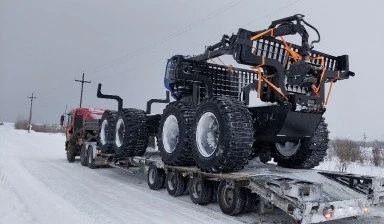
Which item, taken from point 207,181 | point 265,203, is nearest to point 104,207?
point 207,181

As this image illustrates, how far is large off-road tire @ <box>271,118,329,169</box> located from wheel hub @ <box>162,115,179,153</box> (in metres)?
2.06

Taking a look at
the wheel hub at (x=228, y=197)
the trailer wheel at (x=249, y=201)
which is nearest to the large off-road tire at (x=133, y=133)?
the wheel hub at (x=228, y=197)

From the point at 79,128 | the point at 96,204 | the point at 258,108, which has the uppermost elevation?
the point at 258,108

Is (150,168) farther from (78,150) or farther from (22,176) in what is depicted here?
(78,150)

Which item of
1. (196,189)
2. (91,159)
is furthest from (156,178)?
(91,159)

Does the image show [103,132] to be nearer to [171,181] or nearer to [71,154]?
[171,181]

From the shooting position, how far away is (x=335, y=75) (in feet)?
23.7

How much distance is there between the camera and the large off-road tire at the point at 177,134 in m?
7.62

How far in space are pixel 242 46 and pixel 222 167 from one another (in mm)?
1968

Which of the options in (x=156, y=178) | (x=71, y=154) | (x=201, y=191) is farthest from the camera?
(x=71, y=154)

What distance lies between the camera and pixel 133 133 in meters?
9.73

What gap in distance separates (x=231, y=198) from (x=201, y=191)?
876 millimetres

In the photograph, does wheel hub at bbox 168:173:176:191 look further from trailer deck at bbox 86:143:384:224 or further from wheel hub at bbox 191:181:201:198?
trailer deck at bbox 86:143:384:224

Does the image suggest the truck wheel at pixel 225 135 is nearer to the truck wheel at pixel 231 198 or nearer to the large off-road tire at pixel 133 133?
the truck wheel at pixel 231 198
